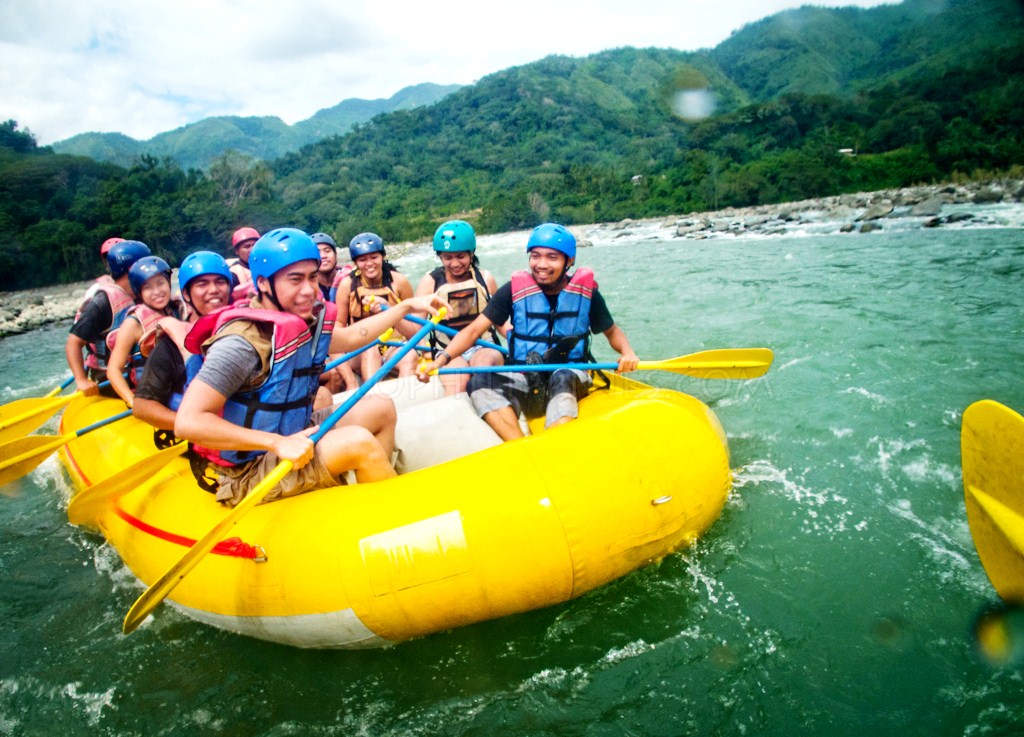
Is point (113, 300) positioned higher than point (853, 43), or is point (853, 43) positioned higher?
point (853, 43)

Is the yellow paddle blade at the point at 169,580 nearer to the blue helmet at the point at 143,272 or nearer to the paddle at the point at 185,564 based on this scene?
the paddle at the point at 185,564

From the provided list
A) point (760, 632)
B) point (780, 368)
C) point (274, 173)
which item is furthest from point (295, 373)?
point (274, 173)

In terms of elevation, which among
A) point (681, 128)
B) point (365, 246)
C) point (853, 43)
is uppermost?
point (853, 43)

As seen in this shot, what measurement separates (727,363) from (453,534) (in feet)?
7.28

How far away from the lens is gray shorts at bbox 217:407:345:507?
2.54 metres

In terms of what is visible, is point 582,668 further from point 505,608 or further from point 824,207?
point 824,207

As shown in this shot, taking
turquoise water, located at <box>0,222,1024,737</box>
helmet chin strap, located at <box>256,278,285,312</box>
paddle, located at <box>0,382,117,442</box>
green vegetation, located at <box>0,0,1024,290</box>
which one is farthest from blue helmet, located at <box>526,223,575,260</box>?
green vegetation, located at <box>0,0,1024,290</box>

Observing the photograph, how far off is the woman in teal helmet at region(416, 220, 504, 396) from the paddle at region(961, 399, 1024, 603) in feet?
8.90

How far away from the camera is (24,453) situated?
3361 millimetres

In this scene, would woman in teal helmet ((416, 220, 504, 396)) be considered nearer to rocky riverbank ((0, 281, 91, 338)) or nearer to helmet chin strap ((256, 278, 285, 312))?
helmet chin strap ((256, 278, 285, 312))

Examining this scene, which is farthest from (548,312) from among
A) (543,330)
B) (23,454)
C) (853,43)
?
(853,43)

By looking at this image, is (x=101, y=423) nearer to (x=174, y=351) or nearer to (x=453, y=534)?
(x=174, y=351)

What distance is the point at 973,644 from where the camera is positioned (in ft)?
7.32

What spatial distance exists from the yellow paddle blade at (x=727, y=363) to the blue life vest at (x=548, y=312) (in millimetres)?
572
